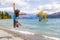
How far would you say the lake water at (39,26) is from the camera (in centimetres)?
152

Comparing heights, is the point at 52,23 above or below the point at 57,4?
below

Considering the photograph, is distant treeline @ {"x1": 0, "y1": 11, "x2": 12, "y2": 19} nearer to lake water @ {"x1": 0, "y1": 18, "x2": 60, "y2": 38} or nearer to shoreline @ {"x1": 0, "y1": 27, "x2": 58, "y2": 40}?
lake water @ {"x1": 0, "y1": 18, "x2": 60, "y2": 38}

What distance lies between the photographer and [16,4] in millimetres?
1627

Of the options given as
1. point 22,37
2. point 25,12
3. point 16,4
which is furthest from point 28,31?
point 16,4

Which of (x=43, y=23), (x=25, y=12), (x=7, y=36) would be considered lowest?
(x=7, y=36)

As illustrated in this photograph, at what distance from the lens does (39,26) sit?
158 cm

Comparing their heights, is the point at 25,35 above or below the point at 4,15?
below

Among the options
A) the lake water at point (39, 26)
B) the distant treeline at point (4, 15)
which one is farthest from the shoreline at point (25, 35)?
the distant treeline at point (4, 15)

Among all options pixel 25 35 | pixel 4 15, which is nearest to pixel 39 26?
pixel 25 35

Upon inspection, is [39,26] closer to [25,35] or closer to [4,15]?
[25,35]

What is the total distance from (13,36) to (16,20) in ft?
0.61

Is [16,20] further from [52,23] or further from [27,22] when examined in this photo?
[52,23]

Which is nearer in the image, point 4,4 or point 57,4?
point 57,4

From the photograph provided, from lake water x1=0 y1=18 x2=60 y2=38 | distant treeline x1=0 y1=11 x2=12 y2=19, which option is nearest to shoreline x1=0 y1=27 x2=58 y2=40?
lake water x1=0 y1=18 x2=60 y2=38
